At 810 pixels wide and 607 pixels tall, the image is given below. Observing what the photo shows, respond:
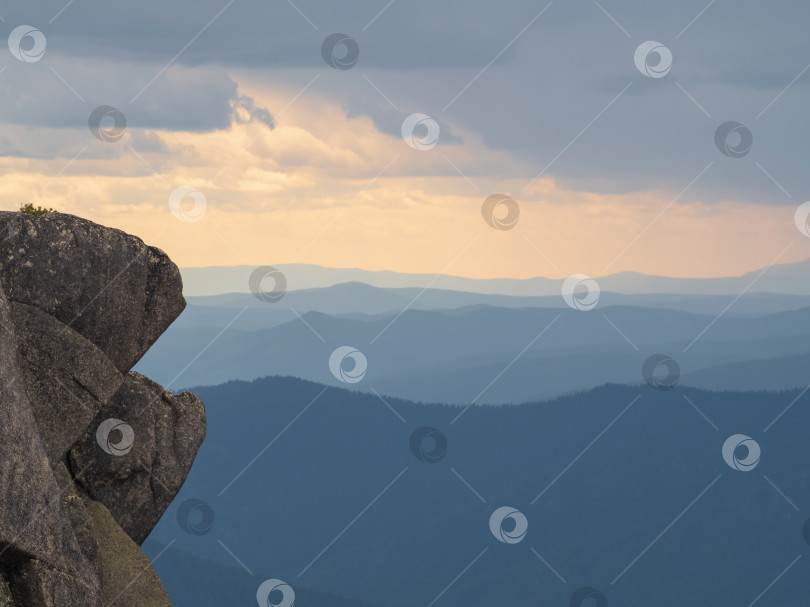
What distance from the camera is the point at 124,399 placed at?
80.9 feet

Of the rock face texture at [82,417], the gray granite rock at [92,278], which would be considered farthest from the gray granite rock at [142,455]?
the gray granite rock at [92,278]

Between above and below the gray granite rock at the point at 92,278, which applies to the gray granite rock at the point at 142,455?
below

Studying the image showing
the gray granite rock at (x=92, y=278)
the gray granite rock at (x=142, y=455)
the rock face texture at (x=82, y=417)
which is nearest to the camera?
the rock face texture at (x=82, y=417)

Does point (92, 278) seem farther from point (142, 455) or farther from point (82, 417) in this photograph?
point (142, 455)

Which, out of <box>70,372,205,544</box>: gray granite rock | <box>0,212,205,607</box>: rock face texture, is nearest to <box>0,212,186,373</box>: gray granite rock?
<box>0,212,205,607</box>: rock face texture

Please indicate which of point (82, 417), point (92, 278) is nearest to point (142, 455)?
point (82, 417)

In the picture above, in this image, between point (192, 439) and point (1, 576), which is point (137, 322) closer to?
point (192, 439)

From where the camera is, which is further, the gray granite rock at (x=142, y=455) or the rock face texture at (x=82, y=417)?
the gray granite rock at (x=142, y=455)

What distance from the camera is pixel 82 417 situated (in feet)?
73.3

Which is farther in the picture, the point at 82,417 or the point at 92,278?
the point at 92,278

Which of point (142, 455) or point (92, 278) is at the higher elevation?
point (92, 278)

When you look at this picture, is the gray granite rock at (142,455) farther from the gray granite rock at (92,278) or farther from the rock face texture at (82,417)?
the gray granite rock at (92,278)

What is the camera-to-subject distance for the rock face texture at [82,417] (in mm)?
18422

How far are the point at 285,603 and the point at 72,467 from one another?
658 inches
